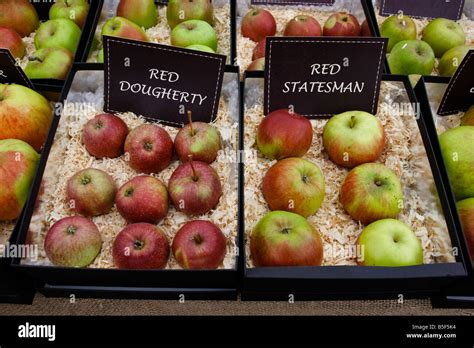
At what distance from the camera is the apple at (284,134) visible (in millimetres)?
1512

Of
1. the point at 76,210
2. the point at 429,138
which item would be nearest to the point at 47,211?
the point at 76,210

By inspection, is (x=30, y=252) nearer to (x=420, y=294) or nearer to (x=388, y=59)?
(x=420, y=294)

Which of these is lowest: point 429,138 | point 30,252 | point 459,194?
point 30,252

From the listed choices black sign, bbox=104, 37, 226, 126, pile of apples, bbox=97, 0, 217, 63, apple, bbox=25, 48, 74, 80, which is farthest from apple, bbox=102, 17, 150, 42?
black sign, bbox=104, 37, 226, 126

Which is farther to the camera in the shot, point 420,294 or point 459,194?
point 459,194

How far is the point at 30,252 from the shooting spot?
4.36 feet

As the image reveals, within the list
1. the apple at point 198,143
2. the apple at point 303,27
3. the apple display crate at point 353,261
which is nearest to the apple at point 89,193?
the apple at point 198,143

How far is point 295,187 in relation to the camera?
138 centimetres

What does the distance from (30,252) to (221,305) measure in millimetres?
607

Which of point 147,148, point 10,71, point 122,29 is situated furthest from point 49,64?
point 147,148

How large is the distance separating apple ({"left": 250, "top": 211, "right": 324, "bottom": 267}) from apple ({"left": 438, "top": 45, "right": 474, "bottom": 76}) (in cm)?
113

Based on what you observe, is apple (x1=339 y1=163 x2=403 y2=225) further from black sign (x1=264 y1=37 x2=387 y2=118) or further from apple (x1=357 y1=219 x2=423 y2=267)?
black sign (x1=264 y1=37 x2=387 y2=118)
